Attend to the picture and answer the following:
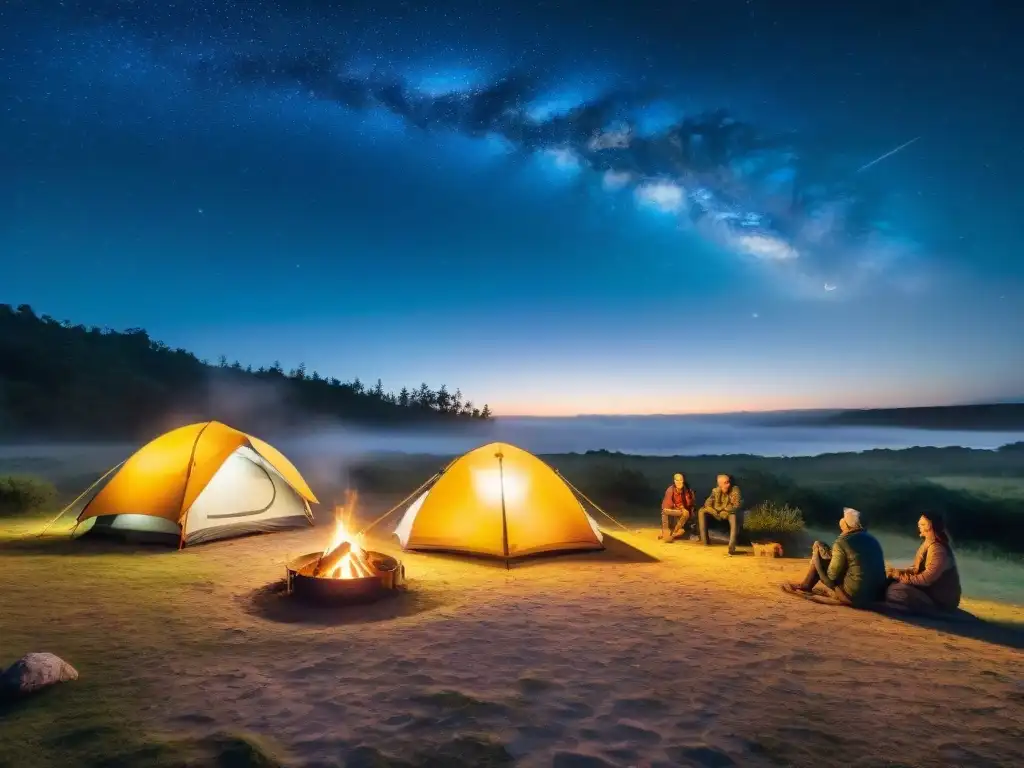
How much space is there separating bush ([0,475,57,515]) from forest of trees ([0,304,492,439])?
36829mm

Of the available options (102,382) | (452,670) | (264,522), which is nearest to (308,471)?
(264,522)

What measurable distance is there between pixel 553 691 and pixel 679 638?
2019 millimetres

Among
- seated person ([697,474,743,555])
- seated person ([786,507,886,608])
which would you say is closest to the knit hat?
seated person ([786,507,886,608])

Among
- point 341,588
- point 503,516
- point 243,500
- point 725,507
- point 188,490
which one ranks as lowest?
point 341,588

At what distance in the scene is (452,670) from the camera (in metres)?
5.65

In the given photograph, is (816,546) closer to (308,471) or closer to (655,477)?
(655,477)

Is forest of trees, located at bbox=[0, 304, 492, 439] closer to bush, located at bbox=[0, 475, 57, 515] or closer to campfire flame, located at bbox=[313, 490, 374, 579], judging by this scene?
bush, located at bbox=[0, 475, 57, 515]

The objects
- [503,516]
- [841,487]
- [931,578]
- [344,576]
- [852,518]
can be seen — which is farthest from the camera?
[841,487]

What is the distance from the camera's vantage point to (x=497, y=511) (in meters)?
10.3

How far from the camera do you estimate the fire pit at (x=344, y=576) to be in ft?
25.3

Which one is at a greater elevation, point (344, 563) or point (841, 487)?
point (344, 563)

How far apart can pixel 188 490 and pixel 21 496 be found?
721 cm

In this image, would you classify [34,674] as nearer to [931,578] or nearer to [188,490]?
[188,490]

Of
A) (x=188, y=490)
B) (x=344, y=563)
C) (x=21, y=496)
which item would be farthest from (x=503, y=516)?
(x=21, y=496)
